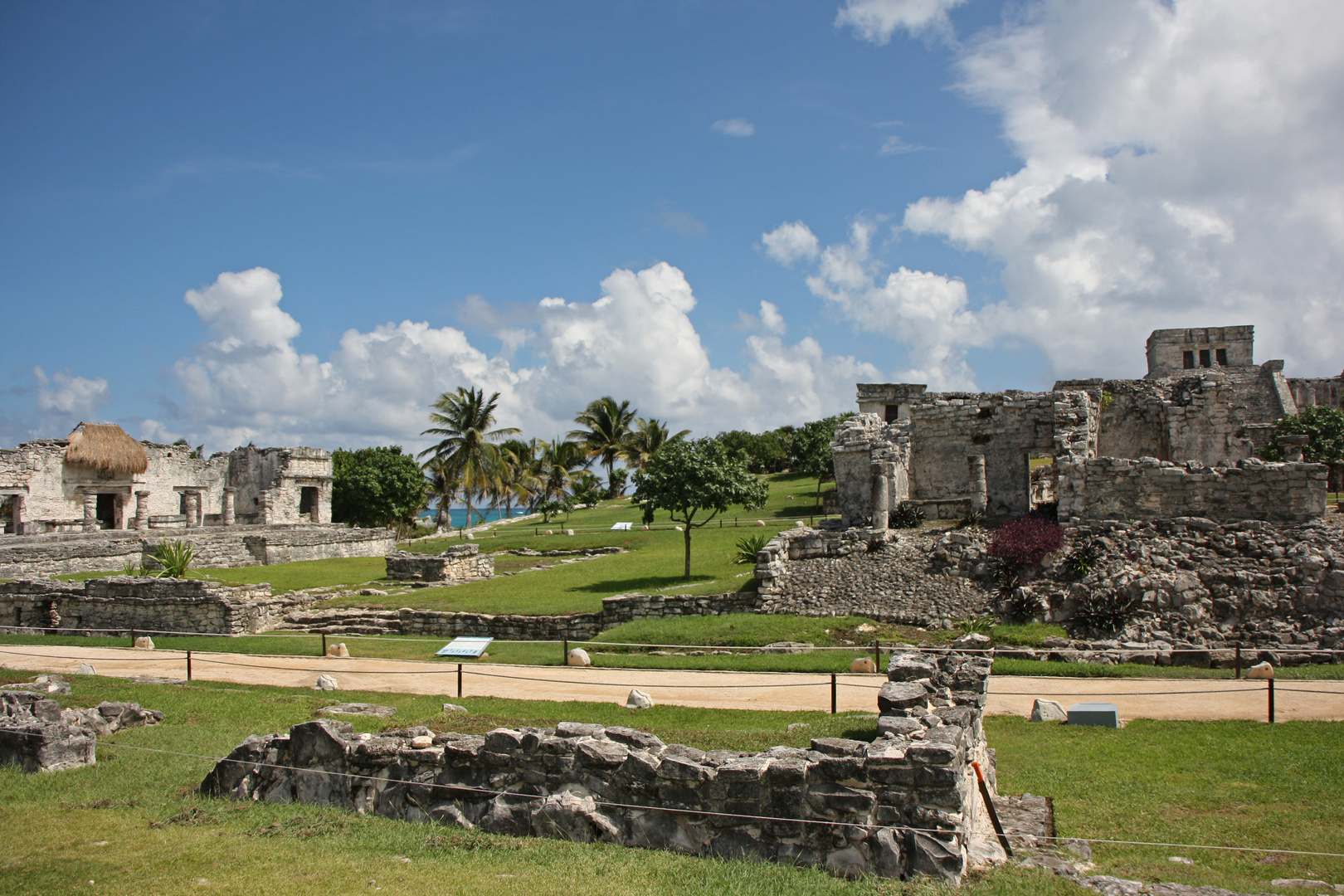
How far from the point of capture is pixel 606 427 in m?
65.5

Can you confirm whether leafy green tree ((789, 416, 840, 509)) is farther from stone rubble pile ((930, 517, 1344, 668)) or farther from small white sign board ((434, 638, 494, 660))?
small white sign board ((434, 638, 494, 660))

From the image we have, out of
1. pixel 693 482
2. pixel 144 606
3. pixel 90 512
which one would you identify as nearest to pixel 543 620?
pixel 693 482

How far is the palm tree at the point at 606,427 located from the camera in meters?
64.7

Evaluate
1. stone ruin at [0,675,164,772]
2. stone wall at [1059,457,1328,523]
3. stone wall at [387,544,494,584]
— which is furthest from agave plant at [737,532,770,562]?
stone ruin at [0,675,164,772]

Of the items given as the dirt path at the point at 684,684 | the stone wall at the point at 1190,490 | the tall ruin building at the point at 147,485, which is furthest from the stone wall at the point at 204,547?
the stone wall at the point at 1190,490

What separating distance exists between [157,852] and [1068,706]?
10.8 metres

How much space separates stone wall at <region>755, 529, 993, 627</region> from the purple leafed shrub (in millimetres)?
948

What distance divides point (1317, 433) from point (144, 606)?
1596 inches

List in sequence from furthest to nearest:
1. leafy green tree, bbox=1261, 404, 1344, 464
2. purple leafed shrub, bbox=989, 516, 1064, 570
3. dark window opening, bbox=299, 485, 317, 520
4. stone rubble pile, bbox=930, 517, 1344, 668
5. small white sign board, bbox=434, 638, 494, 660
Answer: dark window opening, bbox=299, 485, 317, 520
leafy green tree, bbox=1261, 404, 1344, 464
purple leafed shrub, bbox=989, 516, 1064, 570
small white sign board, bbox=434, 638, 494, 660
stone rubble pile, bbox=930, 517, 1344, 668

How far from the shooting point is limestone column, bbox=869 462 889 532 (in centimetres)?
2431

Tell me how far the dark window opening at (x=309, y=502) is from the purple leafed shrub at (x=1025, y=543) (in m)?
41.3

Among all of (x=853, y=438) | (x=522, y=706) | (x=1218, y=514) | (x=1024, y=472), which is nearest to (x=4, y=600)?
(x=522, y=706)

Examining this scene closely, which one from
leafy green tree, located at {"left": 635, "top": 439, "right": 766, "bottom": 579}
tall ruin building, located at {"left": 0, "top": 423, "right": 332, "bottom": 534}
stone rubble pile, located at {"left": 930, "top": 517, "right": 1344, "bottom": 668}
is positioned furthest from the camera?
tall ruin building, located at {"left": 0, "top": 423, "right": 332, "bottom": 534}

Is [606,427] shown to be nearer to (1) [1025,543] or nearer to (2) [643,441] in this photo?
(2) [643,441]
